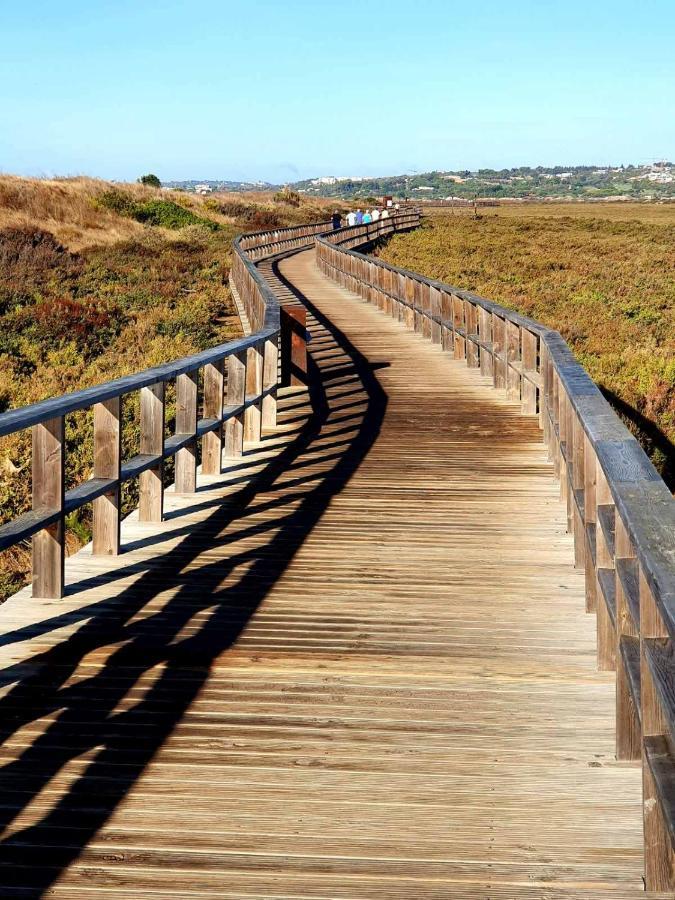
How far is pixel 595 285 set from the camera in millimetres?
36406

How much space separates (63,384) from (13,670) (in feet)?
52.6

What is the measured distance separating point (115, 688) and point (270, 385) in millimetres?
7588

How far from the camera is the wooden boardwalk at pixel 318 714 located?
3.60m

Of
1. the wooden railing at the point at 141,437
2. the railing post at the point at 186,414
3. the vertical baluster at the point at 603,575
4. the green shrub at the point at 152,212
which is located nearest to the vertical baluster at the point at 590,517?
the vertical baluster at the point at 603,575

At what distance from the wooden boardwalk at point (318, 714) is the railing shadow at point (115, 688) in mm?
13

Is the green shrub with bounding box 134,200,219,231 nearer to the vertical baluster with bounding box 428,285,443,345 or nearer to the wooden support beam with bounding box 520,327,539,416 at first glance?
the vertical baluster with bounding box 428,285,443,345

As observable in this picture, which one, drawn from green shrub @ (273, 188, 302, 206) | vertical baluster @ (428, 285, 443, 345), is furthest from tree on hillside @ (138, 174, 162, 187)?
vertical baluster @ (428, 285, 443, 345)

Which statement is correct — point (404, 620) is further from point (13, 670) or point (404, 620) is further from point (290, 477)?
point (290, 477)

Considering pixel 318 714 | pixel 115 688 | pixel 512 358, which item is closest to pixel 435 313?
pixel 512 358

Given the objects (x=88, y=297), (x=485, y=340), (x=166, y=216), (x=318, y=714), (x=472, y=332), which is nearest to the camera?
(x=318, y=714)

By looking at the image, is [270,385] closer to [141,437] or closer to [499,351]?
[499,351]

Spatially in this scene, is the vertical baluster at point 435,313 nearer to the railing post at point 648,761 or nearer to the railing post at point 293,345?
the railing post at point 293,345

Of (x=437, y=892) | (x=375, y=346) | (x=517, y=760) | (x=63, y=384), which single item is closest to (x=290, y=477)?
(x=517, y=760)

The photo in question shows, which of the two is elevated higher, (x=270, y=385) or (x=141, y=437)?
(x=141, y=437)
